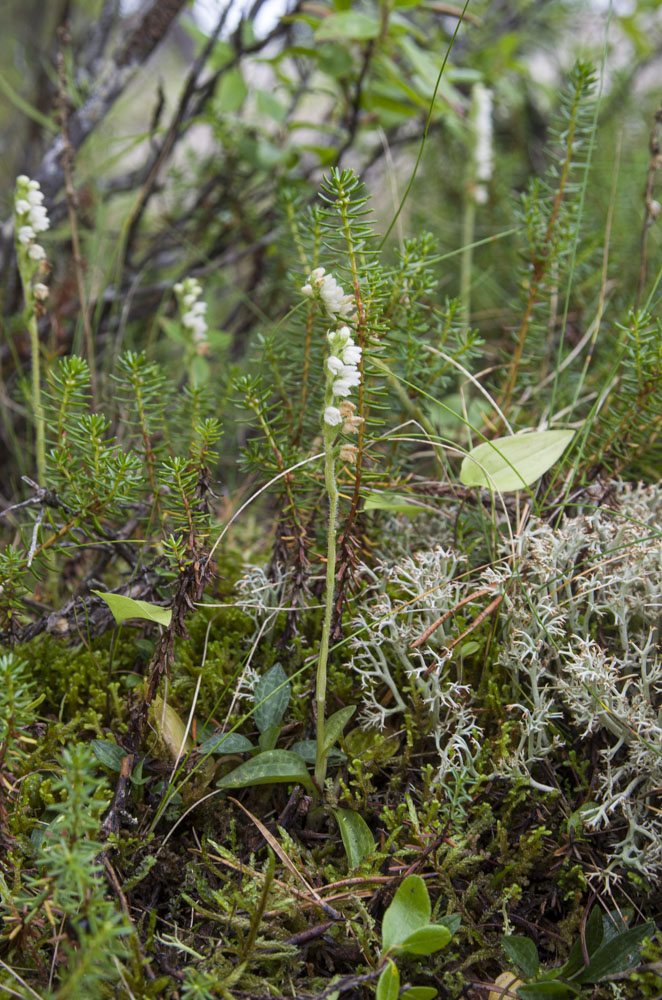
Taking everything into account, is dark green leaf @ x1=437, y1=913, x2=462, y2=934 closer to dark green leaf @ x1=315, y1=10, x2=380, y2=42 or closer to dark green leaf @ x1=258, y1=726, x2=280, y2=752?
dark green leaf @ x1=258, y1=726, x2=280, y2=752

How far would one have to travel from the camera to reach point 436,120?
308 centimetres

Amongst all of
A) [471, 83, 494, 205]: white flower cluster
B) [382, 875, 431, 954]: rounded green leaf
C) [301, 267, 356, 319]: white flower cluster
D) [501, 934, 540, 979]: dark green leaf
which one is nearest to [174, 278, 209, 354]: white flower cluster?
[301, 267, 356, 319]: white flower cluster

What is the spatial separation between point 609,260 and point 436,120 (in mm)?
1107

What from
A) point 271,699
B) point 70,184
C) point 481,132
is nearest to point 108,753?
point 271,699

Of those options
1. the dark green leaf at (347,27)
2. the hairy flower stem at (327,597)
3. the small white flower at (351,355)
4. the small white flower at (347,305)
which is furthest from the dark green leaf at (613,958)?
the dark green leaf at (347,27)

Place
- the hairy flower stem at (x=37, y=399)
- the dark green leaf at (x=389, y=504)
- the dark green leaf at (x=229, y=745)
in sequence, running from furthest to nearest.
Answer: the hairy flower stem at (x=37, y=399), the dark green leaf at (x=389, y=504), the dark green leaf at (x=229, y=745)

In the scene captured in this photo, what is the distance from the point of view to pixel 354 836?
1390 millimetres

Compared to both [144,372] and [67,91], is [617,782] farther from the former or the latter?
[67,91]

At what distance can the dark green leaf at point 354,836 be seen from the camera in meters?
1.37

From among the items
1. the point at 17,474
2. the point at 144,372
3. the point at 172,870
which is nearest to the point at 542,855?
the point at 172,870

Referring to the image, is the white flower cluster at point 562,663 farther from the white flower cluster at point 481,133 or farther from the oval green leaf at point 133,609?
the white flower cluster at point 481,133

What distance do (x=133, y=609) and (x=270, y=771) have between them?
0.44 metres

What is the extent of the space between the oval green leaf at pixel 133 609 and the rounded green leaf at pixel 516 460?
0.75 metres

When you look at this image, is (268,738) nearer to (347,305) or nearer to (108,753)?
(108,753)
